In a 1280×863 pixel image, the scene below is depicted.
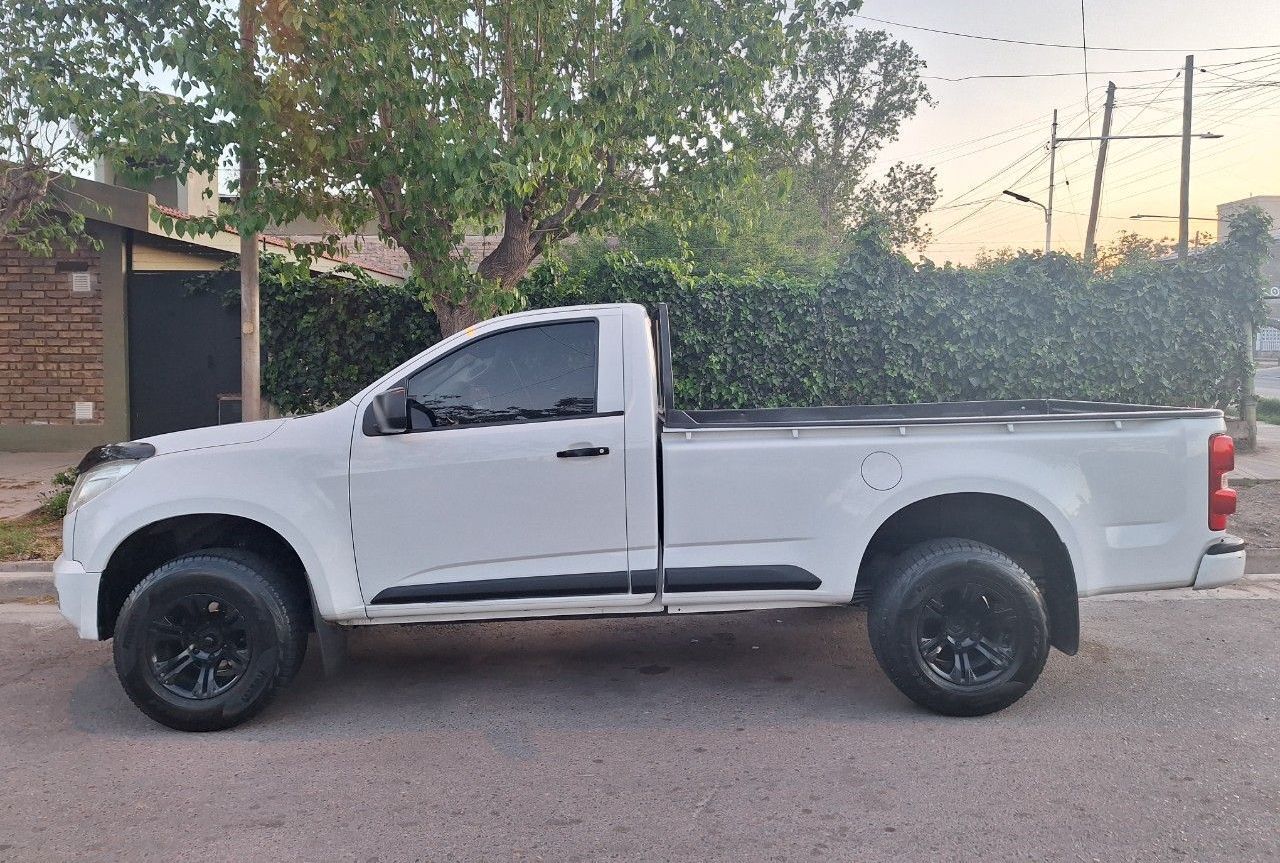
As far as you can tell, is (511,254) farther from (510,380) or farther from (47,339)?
(47,339)

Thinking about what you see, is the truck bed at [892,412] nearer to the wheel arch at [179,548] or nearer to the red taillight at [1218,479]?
the red taillight at [1218,479]

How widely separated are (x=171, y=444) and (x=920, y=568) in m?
3.55

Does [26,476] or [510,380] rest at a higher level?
[510,380]

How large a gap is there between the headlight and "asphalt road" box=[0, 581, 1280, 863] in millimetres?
1067

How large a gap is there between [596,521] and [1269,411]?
20981 mm

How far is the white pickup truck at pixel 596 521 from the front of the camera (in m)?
4.57

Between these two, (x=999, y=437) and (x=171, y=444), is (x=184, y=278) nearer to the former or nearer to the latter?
(x=171, y=444)

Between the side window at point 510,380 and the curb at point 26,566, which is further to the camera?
the curb at point 26,566

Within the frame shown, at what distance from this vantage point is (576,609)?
15.4 feet

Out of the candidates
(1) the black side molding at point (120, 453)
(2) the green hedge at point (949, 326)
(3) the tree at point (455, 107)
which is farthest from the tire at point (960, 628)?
(2) the green hedge at point (949, 326)

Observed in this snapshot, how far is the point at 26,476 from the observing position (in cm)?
1084

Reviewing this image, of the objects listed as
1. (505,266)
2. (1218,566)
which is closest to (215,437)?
(1218,566)

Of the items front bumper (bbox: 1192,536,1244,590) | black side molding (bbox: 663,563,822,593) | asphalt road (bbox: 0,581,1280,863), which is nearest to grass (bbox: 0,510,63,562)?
asphalt road (bbox: 0,581,1280,863)

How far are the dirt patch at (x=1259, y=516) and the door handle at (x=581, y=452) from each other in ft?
20.0
